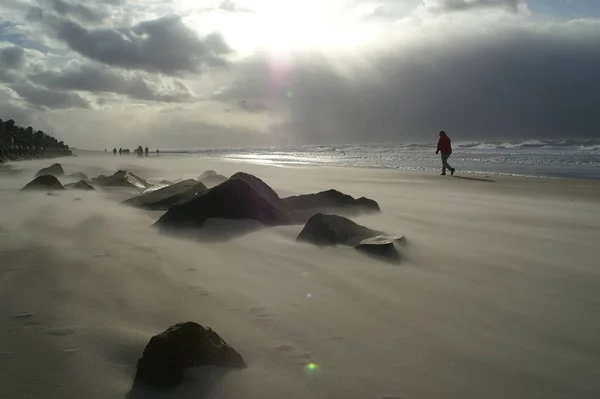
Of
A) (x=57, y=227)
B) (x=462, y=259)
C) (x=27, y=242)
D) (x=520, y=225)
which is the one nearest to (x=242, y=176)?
(x=57, y=227)

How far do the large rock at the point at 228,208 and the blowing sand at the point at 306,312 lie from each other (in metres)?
0.43

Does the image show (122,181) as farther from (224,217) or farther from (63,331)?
(63,331)

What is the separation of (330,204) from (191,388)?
491cm

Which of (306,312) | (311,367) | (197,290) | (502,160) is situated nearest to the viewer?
(311,367)

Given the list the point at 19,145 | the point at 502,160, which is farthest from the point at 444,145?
the point at 19,145

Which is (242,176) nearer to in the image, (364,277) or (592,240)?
(364,277)

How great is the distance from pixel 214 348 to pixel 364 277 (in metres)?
1.52

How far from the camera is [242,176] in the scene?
18.5 feet

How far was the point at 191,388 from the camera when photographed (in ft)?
5.86

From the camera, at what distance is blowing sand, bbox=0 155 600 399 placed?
1868 millimetres

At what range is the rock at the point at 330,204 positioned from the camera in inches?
252

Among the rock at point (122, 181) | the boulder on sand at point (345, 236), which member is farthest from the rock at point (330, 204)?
the rock at point (122, 181)

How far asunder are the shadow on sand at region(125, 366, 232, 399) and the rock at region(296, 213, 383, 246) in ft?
7.78

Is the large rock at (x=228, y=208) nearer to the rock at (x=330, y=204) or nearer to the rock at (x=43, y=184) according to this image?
the rock at (x=330, y=204)
